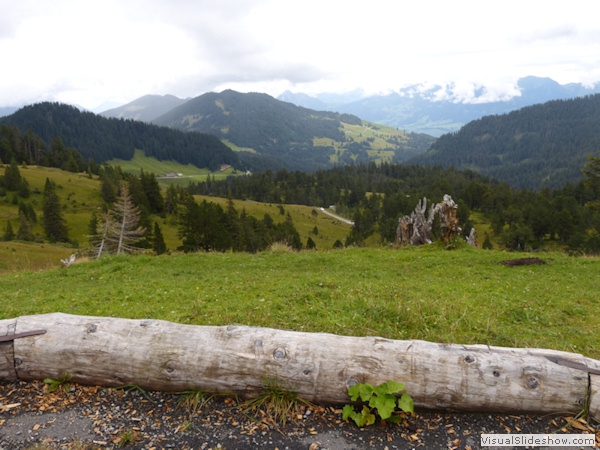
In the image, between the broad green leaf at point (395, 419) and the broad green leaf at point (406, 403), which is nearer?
the broad green leaf at point (406, 403)

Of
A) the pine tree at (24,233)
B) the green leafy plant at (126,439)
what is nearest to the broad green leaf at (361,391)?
the green leafy plant at (126,439)

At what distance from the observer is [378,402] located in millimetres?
5047

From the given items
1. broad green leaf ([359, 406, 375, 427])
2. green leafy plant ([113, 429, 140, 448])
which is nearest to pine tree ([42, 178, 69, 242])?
green leafy plant ([113, 429, 140, 448])

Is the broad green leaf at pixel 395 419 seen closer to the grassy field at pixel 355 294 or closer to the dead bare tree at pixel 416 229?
the grassy field at pixel 355 294

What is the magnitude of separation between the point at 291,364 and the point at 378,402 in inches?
57.7

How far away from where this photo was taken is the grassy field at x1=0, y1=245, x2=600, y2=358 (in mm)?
8539

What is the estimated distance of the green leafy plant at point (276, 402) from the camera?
17.7ft

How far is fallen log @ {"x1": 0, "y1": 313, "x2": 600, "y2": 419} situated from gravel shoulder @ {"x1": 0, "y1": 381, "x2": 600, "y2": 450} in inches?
8.8

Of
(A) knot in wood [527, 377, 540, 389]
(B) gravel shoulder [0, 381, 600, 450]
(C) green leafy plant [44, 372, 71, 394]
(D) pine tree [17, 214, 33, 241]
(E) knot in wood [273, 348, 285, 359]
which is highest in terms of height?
(E) knot in wood [273, 348, 285, 359]

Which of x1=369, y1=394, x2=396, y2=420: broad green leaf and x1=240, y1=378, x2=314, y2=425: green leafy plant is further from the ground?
x1=369, y1=394, x2=396, y2=420: broad green leaf

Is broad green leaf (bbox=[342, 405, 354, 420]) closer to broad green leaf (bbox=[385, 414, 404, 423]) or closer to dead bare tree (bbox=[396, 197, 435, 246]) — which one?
broad green leaf (bbox=[385, 414, 404, 423])

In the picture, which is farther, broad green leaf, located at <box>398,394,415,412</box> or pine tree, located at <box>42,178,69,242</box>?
pine tree, located at <box>42,178,69,242</box>

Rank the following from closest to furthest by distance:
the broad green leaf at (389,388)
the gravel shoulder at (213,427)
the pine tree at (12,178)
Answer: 1. the gravel shoulder at (213,427)
2. the broad green leaf at (389,388)
3. the pine tree at (12,178)

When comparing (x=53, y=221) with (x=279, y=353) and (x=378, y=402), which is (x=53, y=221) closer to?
(x=279, y=353)
